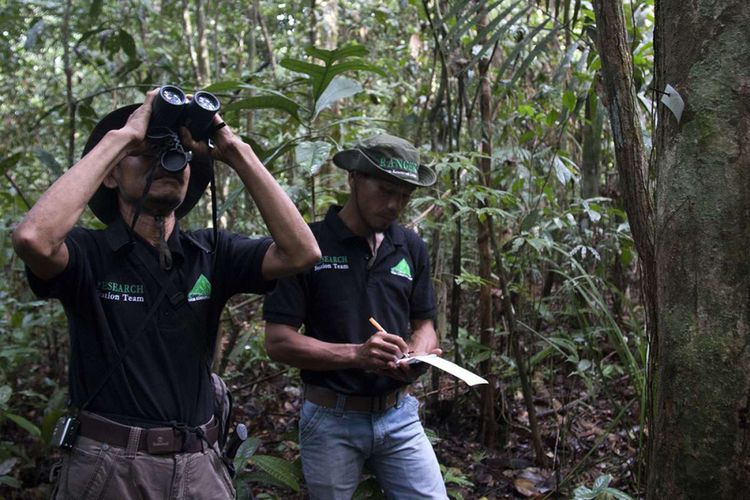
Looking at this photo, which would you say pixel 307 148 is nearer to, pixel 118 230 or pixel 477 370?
pixel 118 230

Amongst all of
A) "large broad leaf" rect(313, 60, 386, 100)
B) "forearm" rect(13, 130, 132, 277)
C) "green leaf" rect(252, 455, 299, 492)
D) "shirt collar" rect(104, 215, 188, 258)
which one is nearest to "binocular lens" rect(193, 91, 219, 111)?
"forearm" rect(13, 130, 132, 277)

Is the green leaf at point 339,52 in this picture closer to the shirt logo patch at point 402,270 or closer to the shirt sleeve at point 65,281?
the shirt logo patch at point 402,270

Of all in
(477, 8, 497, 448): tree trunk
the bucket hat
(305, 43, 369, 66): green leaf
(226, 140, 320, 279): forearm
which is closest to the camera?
(226, 140, 320, 279): forearm

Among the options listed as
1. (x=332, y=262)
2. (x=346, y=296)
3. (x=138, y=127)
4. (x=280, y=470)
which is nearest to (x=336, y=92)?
(x=332, y=262)

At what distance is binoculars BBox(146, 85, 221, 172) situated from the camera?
7.18ft

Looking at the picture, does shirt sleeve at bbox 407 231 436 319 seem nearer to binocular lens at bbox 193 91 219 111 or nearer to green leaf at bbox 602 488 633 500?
green leaf at bbox 602 488 633 500

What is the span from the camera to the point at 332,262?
294 centimetres

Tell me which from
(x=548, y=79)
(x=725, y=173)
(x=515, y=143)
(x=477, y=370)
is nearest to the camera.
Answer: (x=725, y=173)

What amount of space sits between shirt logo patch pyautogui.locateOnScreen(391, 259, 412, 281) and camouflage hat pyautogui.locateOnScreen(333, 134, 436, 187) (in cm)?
33

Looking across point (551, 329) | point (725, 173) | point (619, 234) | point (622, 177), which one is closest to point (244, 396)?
point (551, 329)

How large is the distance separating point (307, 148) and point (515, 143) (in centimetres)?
209

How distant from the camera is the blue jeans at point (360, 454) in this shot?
280 cm

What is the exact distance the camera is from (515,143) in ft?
16.1

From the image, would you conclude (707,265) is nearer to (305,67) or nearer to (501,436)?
(305,67)
